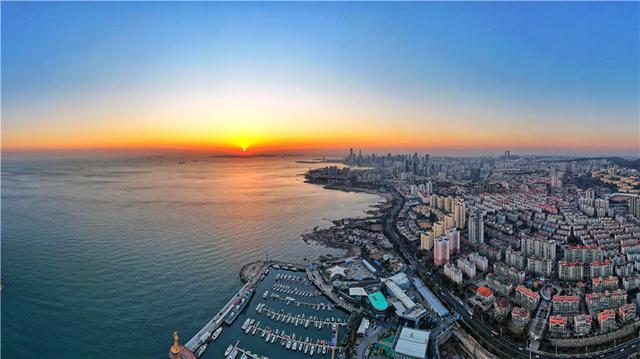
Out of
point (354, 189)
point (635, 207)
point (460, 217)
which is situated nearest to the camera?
point (460, 217)

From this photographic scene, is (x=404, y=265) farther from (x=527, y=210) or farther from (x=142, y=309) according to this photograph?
(x=527, y=210)

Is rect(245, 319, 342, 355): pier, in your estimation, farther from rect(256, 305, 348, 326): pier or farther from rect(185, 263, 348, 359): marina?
rect(256, 305, 348, 326): pier

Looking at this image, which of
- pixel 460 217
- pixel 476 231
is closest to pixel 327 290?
pixel 476 231

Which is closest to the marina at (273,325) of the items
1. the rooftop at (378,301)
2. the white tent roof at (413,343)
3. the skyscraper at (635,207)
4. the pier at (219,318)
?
the pier at (219,318)

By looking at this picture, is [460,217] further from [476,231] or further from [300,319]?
[300,319]

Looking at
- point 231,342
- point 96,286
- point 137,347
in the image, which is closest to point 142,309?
point 137,347

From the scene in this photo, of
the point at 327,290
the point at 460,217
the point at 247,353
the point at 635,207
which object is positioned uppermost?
the point at 635,207

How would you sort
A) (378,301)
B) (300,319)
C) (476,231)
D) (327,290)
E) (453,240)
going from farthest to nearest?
(476,231) → (453,240) → (327,290) → (378,301) → (300,319)

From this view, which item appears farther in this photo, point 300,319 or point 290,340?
point 300,319
